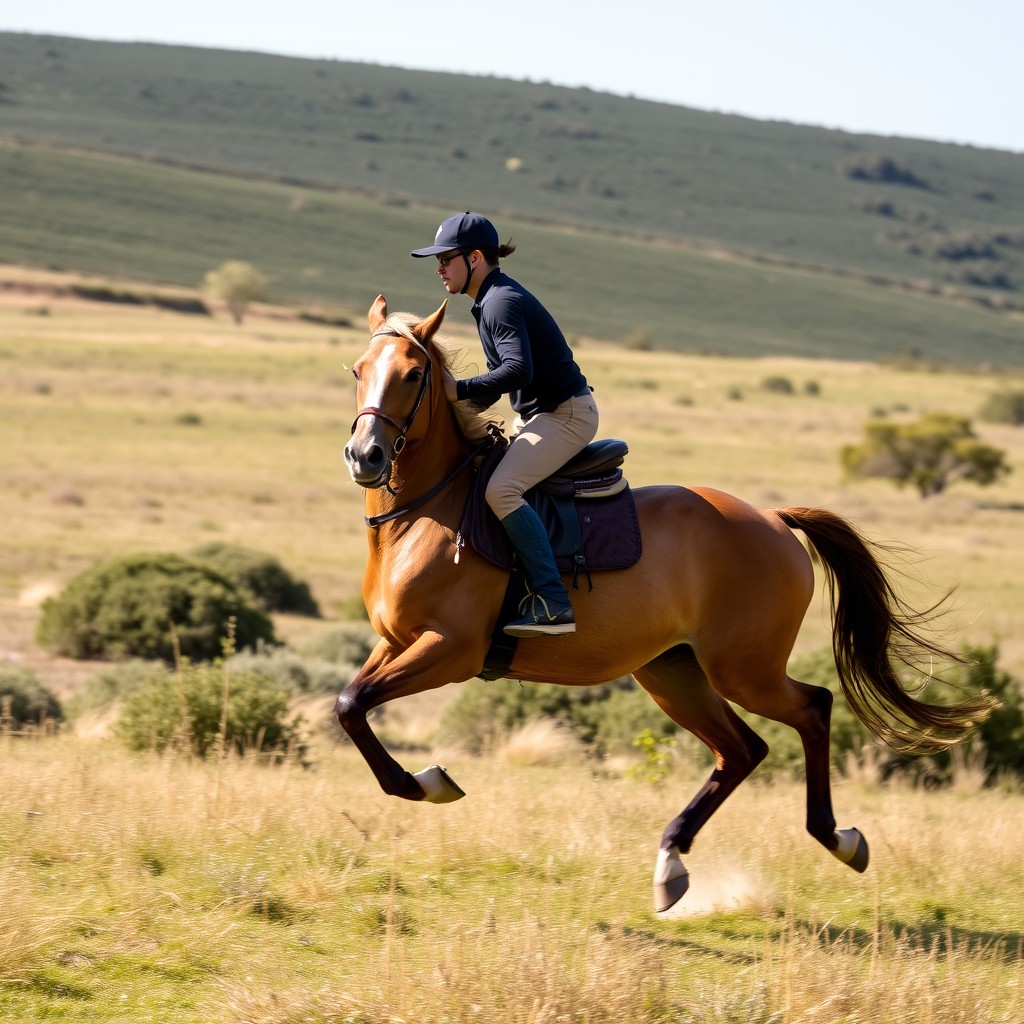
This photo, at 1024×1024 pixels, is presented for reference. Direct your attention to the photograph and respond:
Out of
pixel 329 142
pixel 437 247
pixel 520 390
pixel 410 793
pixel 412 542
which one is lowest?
pixel 410 793

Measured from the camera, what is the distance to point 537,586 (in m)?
6.62

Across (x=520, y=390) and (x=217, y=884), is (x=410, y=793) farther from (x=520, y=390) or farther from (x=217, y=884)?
(x=520, y=390)

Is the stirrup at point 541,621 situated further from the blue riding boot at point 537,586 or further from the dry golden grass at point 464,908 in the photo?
the dry golden grass at point 464,908

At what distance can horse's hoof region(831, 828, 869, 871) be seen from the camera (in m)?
7.11

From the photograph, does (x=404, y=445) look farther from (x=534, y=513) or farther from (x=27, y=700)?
(x=27, y=700)

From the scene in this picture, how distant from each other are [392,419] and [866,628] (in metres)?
3.10

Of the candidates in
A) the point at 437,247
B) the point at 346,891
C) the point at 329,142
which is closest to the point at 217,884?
the point at 346,891

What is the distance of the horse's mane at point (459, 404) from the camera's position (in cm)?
689

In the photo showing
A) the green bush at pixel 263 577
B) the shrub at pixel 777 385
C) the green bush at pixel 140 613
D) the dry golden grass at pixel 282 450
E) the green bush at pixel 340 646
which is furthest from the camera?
the shrub at pixel 777 385

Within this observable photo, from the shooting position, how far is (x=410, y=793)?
6.48 metres

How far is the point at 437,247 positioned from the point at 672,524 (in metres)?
1.78

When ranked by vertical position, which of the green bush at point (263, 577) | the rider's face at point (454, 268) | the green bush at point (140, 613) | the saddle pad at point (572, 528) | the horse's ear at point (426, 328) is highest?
the rider's face at point (454, 268)

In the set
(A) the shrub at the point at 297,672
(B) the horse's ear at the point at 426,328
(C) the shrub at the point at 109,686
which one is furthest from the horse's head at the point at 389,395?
(A) the shrub at the point at 297,672

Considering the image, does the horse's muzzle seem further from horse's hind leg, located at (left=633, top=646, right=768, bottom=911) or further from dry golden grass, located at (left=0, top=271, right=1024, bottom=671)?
dry golden grass, located at (left=0, top=271, right=1024, bottom=671)
